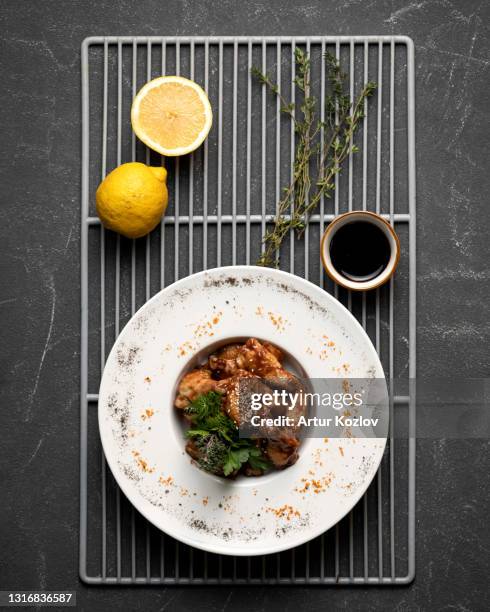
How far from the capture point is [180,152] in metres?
1.63

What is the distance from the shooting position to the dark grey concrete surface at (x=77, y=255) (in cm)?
173

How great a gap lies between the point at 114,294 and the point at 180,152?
392 millimetres

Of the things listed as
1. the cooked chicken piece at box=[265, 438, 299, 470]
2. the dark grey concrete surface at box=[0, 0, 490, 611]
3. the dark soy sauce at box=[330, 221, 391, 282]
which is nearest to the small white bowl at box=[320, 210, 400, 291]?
the dark soy sauce at box=[330, 221, 391, 282]

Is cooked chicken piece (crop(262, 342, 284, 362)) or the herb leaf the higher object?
cooked chicken piece (crop(262, 342, 284, 362))

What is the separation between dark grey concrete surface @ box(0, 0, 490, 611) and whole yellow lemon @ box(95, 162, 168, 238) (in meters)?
0.19

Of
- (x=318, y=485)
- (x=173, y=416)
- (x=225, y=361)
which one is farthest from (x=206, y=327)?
(x=318, y=485)

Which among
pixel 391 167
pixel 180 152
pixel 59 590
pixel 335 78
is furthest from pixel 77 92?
pixel 59 590

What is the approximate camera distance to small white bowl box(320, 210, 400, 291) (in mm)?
1619

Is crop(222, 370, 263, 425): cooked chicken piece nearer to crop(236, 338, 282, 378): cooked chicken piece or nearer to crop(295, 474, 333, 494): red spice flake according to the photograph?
crop(236, 338, 282, 378): cooked chicken piece

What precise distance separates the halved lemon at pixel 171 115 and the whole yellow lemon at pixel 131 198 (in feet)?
0.25

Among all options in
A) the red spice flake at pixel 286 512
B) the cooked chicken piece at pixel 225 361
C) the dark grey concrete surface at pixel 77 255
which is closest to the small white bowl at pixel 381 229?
the dark grey concrete surface at pixel 77 255

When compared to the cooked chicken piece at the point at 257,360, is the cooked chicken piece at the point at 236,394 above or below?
below

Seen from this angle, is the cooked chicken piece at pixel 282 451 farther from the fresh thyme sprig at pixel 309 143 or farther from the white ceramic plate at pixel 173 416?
the fresh thyme sprig at pixel 309 143

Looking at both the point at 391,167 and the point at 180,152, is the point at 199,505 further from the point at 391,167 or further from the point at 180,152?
the point at 391,167
